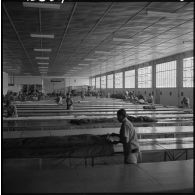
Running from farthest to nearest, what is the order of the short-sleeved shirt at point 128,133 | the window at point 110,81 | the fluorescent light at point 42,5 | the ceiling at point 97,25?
the window at point 110,81, the ceiling at point 97,25, the fluorescent light at point 42,5, the short-sleeved shirt at point 128,133

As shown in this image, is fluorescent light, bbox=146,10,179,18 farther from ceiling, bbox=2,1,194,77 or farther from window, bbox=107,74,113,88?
window, bbox=107,74,113,88

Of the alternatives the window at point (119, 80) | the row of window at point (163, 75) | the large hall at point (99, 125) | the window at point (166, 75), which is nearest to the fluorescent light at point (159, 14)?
the large hall at point (99, 125)

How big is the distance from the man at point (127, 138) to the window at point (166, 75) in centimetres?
2100

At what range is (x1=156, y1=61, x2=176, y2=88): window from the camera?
25.3 meters

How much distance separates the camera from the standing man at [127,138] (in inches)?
198

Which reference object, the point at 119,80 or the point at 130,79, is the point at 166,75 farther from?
the point at 119,80

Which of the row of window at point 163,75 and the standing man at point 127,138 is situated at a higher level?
the row of window at point 163,75

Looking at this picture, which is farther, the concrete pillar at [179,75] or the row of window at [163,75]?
the concrete pillar at [179,75]

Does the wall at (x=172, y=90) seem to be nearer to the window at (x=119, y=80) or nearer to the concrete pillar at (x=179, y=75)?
the concrete pillar at (x=179, y=75)

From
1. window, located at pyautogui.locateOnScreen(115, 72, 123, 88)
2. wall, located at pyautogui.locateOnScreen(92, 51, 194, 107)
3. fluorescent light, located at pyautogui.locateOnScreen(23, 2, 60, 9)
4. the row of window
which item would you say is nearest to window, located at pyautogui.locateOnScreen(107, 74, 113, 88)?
window, located at pyautogui.locateOnScreen(115, 72, 123, 88)

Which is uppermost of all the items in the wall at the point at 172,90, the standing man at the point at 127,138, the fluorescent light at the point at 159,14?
the fluorescent light at the point at 159,14

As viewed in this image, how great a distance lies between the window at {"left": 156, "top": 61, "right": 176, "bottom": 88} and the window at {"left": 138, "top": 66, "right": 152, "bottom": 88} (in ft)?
5.95

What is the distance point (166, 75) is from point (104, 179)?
77.5ft

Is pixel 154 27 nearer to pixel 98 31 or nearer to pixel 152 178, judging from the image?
pixel 98 31
